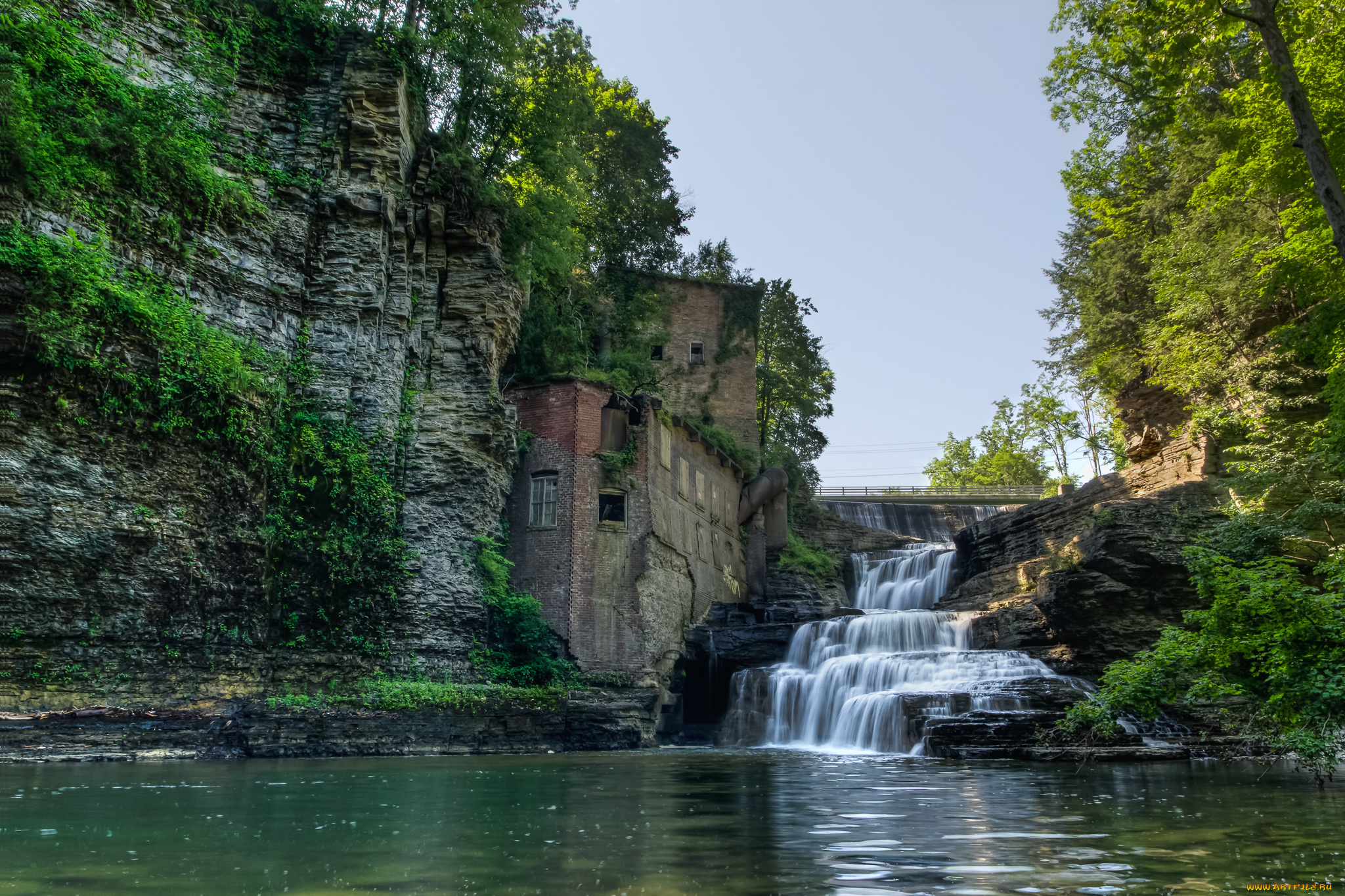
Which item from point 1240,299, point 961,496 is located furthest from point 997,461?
point 1240,299

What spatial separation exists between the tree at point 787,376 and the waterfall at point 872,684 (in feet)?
53.8

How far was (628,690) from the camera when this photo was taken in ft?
71.9

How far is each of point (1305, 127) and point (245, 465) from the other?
18.4m

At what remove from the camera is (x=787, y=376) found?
43.1 metres

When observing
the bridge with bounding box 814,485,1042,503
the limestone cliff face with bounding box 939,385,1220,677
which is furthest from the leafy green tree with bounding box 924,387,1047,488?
the limestone cliff face with bounding box 939,385,1220,677

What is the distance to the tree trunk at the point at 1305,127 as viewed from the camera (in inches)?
451

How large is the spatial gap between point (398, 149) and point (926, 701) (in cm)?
1753

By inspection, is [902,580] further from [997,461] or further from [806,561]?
[997,461]

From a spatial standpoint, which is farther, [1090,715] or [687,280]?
[687,280]

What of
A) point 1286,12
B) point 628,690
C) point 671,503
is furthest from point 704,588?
point 1286,12

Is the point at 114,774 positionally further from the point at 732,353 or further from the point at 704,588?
the point at 732,353

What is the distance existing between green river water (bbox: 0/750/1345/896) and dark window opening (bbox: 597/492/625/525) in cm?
1285

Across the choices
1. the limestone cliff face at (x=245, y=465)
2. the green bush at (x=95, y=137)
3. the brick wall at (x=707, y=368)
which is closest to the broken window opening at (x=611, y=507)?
the limestone cliff face at (x=245, y=465)

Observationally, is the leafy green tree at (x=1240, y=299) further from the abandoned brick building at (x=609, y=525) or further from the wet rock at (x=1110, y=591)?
the abandoned brick building at (x=609, y=525)
